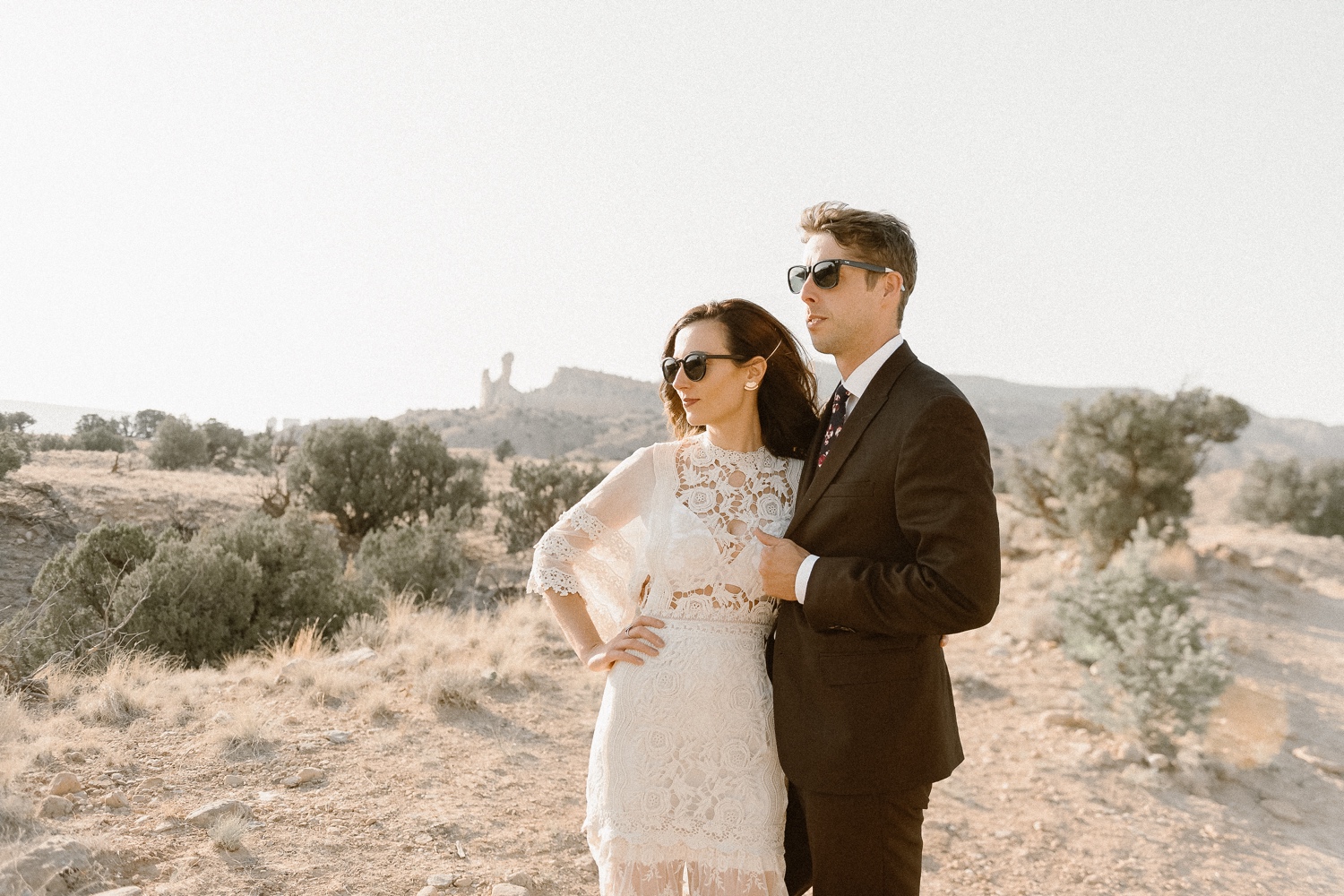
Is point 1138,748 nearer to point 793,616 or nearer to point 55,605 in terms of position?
point 793,616

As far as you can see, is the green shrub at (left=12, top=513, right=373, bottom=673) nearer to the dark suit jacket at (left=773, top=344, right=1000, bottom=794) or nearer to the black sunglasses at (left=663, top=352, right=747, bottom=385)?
the black sunglasses at (left=663, top=352, right=747, bottom=385)

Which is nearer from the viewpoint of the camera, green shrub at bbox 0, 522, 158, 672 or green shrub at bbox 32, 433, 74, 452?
green shrub at bbox 0, 522, 158, 672

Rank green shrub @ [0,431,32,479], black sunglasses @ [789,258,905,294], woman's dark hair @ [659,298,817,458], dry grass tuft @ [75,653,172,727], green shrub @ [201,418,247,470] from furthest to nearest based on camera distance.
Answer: green shrub @ [201,418,247,470]
green shrub @ [0,431,32,479]
dry grass tuft @ [75,653,172,727]
woman's dark hair @ [659,298,817,458]
black sunglasses @ [789,258,905,294]

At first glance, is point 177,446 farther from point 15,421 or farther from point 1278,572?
point 1278,572

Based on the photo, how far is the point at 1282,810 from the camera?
5.70 meters

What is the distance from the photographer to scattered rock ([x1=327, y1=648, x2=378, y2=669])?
20.4 feet

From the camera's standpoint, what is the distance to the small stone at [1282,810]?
5.65m

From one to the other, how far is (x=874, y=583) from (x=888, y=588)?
0.04m

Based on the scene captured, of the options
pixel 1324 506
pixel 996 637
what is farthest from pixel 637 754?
pixel 1324 506

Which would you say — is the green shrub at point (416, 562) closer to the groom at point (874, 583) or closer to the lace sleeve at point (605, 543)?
the lace sleeve at point (605, 543)

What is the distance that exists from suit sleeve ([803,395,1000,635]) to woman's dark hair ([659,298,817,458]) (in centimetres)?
73

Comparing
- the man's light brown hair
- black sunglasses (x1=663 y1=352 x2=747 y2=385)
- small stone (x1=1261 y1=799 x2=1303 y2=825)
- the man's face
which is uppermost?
the man's light brown hair

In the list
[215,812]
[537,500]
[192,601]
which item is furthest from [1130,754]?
[537,500]

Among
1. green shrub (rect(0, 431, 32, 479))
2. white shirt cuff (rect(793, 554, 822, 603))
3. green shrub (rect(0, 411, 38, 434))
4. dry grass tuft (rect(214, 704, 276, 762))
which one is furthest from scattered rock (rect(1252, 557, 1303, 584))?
green shrub (rect(0, 411, 38, 434))
